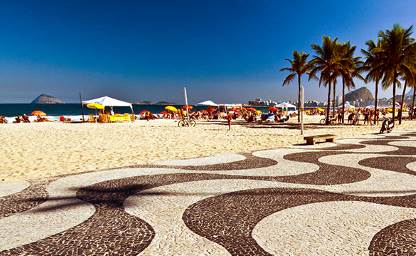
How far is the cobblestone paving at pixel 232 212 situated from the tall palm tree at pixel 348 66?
2074 cm

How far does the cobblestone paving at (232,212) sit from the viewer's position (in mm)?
3463

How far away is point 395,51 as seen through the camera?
24.0m

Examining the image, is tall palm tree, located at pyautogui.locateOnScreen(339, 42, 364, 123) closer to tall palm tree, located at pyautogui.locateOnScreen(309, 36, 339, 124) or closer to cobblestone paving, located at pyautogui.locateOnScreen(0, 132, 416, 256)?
tall palm tree, located at pyautogui.locateOnScreen(309, 36, 339, 124)

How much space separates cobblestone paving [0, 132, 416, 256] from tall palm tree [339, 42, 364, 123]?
68.0ft

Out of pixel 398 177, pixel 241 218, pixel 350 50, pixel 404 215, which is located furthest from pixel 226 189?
pixel 350 50

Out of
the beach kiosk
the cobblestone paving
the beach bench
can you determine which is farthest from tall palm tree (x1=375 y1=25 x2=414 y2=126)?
the beach kiosk

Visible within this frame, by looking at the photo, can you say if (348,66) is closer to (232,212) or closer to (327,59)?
(327,59)

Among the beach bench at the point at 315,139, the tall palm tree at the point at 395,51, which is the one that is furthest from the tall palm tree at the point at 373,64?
the beach bench at the point at 315,139

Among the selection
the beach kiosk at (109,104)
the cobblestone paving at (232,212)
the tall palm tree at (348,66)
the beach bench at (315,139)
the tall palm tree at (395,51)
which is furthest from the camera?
the beach kiosk at (109,104)

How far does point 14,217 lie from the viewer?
4473 millimetres

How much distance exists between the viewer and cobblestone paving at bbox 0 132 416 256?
3463 millimetres

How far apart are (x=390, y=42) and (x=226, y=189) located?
972 inches

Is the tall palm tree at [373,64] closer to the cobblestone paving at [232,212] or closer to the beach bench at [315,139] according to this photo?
the beach bench at [315,139]

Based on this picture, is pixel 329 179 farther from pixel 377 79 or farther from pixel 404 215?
pixel 377 79
